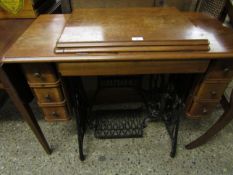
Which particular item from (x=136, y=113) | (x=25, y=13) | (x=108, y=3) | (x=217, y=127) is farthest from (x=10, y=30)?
(x=217, y=127)

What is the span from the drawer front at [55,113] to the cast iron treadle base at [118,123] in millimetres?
382

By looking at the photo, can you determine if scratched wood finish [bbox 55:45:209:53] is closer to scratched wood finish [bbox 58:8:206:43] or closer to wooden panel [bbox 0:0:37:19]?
scratched wood finish [bbox 58:8:206:43]

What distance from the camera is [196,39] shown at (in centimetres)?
75

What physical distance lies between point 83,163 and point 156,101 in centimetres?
72

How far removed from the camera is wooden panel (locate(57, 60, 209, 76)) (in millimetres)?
762

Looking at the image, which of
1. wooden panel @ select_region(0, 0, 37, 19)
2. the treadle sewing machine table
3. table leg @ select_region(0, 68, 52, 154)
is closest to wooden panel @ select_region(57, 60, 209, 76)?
the treadle sewing machine table

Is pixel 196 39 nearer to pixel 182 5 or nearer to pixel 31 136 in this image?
pixel 182 5

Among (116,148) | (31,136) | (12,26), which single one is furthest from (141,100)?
(12,26)

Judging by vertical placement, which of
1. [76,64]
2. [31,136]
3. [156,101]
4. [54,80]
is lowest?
[31,136]

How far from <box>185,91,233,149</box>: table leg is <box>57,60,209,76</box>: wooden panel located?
342mm

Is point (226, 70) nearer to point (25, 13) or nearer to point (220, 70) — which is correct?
point (220, 70)

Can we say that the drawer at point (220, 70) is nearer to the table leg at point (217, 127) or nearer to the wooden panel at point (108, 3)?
the table leg at point (217, 127)

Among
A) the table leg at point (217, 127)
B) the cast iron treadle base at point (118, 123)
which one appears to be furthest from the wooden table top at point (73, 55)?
the cast iron treadle base at point (118, 123)

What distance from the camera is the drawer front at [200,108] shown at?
1.00m
